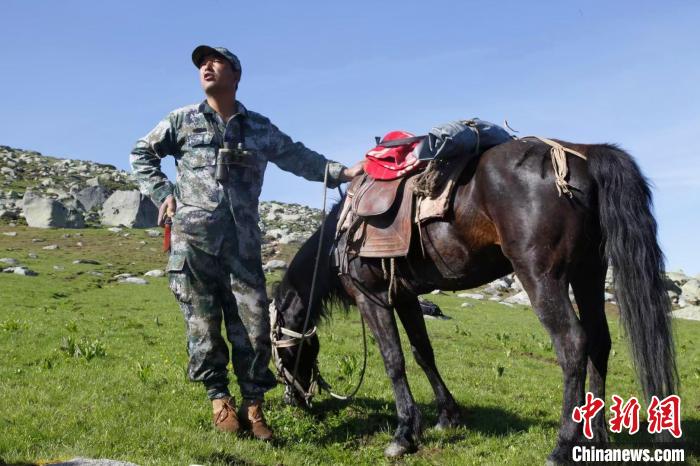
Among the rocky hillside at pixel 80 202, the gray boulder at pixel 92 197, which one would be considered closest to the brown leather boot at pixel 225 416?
the rocky hillside at pixel 80 202

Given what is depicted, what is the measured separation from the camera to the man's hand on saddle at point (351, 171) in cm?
608

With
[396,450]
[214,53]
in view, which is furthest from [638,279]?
[214,53]

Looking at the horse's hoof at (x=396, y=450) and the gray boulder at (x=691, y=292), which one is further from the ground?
the gray boulder at (x=691, y=292)

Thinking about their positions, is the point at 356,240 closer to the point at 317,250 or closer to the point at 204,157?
the point at 317,250

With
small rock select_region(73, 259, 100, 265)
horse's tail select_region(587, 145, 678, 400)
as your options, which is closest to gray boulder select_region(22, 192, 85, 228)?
small rock select_region(73, 259, 100, 265)

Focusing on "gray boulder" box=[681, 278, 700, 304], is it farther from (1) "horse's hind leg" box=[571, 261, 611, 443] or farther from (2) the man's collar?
(2) the man's collar

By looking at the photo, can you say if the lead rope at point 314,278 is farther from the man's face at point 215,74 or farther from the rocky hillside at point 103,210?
the rocky hillside at point 103,210

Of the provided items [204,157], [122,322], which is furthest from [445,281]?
[122,322]

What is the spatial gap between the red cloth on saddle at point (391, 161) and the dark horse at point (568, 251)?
0.63m

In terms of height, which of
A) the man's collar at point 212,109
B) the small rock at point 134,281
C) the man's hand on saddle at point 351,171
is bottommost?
the small rock at point 134,281

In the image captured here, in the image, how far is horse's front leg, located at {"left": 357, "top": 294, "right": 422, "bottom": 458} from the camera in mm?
5516

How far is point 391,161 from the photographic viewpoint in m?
5.89

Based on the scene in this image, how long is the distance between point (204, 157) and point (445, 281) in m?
2.49

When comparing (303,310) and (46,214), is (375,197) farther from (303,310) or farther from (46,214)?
(46,214)
